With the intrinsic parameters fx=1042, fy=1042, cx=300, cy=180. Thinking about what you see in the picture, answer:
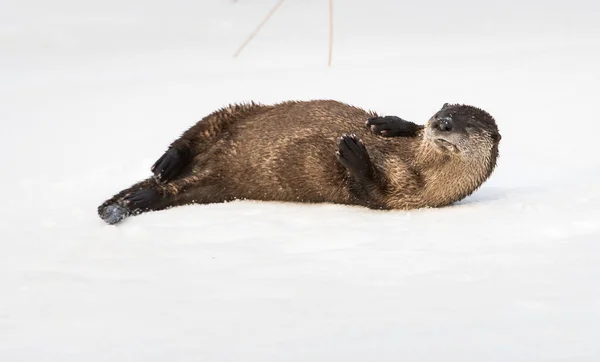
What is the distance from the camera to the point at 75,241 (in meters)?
4.26

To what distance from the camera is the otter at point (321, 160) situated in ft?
15.5

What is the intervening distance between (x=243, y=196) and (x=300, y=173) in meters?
0.34

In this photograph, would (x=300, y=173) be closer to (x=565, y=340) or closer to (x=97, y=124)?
(x=565, y=340)

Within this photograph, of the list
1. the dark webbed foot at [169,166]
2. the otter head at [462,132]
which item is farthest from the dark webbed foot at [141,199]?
the otter head at [462,132]

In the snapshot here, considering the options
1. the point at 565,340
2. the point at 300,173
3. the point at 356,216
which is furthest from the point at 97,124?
the point at 565,340

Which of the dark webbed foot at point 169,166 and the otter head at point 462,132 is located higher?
the otter head at point 462,132

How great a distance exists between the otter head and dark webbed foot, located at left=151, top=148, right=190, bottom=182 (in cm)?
135

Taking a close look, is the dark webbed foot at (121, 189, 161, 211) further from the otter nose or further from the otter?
the otter nose

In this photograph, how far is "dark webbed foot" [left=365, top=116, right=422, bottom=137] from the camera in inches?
196

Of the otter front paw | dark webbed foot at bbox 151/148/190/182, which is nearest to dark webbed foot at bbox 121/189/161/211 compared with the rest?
dark webbed foot at bbox 151/148/190/182

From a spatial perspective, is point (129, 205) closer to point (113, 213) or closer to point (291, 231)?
point (113, 213)

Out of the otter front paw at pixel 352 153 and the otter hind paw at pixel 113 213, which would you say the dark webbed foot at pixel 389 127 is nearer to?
the otter front paw at pixel 352 153

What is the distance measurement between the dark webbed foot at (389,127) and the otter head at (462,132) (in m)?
0.27

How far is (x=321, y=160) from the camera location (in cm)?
494
